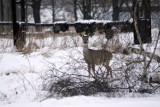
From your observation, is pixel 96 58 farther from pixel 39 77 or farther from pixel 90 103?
pixel 90 103

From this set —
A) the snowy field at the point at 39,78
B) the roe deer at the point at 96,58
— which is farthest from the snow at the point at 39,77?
the roe deer at the point at 96,58

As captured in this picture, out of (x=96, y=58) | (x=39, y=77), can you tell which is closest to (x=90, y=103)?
(x=96, y=58)

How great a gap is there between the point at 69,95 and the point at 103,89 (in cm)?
69

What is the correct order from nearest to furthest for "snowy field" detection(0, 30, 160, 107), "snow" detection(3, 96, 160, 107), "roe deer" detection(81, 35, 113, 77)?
1. "snow" detection(3, 96, 160, 107)
2. "snowy field" detection(0, 30, 160, 107)
3. "roe deer" detection(81, 35, 113, 77)

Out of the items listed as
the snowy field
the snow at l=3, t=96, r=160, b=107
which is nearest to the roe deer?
the snowy field

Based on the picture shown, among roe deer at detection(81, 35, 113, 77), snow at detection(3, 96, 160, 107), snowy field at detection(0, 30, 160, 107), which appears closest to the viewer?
snow at detection(3, 96, 160, 107)

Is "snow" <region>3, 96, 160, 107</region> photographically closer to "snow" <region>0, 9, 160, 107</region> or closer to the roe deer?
"snow" <region>0, 9, 160, 107</region>

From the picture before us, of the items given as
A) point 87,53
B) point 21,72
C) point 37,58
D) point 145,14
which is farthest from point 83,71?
point 145,14

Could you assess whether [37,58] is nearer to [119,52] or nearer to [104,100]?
[119,52]

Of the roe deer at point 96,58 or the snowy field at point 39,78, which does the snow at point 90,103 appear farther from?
the roe deer at point 96,58

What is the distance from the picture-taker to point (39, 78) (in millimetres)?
8055

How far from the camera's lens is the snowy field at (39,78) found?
612 centimetres

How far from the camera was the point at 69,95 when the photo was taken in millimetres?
6879

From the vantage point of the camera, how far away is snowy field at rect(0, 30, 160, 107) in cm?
612
